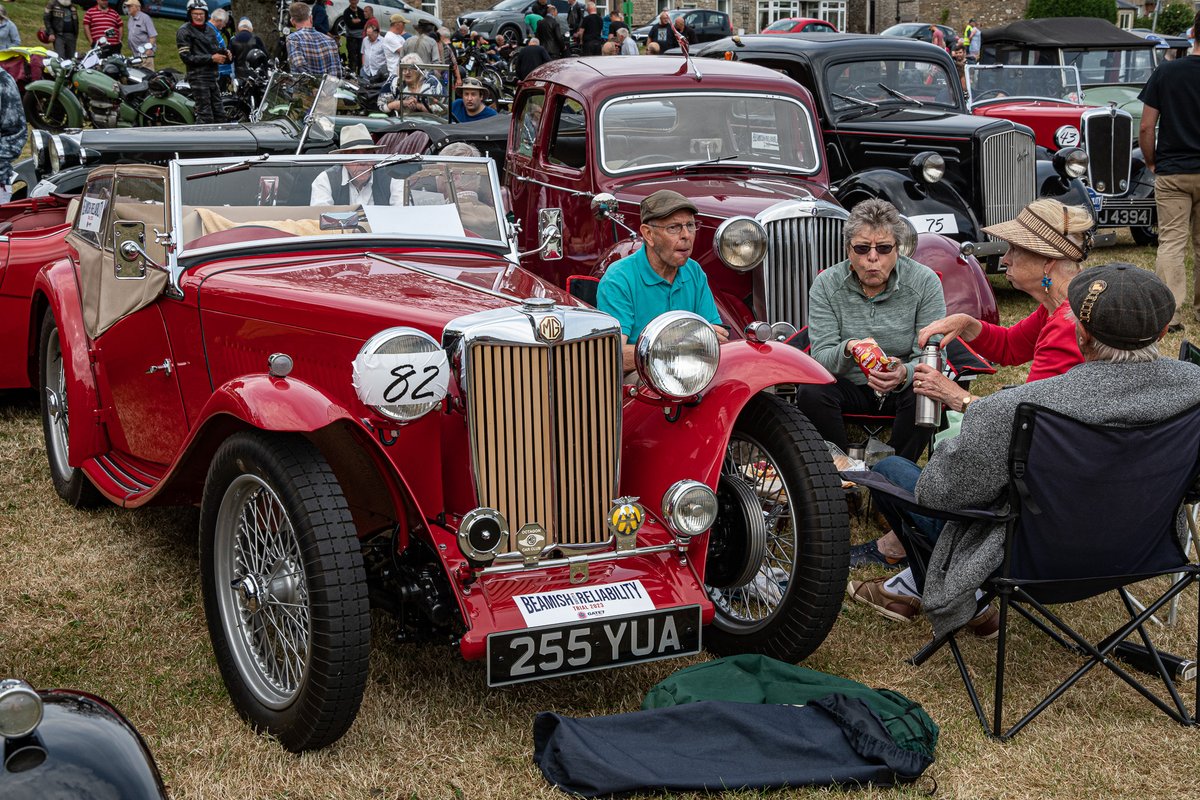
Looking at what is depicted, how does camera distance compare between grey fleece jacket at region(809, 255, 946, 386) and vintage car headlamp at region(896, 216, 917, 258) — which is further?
vintage car headlamp at region(896, 216, 917, 258)

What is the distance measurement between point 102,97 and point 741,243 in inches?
426

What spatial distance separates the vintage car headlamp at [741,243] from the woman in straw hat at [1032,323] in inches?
58.9

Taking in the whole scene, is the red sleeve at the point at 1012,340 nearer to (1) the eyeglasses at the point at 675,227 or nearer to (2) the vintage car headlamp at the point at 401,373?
(1) the eyeglasses at the point at 675,227

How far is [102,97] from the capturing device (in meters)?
14.0

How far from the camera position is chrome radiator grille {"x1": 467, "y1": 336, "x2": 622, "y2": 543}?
3.27m

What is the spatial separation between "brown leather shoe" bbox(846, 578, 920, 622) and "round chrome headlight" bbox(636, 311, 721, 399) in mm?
1149

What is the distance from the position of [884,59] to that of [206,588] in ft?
25.4

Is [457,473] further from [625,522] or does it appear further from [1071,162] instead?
[1071,162]

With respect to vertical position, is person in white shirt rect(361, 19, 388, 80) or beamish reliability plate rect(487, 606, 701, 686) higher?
person in white shirt rect(361, 19, 388, 80)

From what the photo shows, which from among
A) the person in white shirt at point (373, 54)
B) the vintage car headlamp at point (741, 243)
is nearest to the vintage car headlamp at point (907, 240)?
the vintage car headlamp at point (741, 243)

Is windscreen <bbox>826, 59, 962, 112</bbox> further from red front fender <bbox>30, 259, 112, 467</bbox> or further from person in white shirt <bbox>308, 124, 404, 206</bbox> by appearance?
red front fender <bbox>30, 259, 112, 467</bbox>

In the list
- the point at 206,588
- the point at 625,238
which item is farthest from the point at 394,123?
the point at 206,588

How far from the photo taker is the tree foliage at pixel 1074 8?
99.6ft

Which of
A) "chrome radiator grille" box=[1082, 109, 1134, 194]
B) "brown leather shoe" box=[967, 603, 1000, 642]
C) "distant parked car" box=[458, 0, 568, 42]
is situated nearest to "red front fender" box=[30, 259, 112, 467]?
"brown leather shoe" box=[967, 603, 1000, 642]
